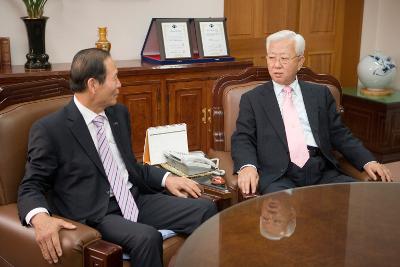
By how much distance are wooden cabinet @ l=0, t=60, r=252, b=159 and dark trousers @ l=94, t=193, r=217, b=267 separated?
1586mm

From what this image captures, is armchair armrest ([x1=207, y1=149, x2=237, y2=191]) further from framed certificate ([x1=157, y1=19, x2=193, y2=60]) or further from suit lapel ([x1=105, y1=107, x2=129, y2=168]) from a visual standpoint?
framed certificate ([x1=157, y1=19, x2=193, y2=60])

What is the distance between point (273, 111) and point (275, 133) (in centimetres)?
12

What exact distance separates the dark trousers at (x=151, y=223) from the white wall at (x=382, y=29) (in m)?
3.72

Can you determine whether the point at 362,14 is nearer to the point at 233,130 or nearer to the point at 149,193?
the point at 233,130

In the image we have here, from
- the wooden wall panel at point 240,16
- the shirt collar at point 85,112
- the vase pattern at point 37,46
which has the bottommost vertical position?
the shirt collar at point 85,112

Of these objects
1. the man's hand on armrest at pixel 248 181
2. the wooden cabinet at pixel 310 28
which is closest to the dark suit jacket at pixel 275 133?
the man's hand on armrest at pixel 248 181

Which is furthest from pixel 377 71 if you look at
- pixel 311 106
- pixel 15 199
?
pixel 15 199

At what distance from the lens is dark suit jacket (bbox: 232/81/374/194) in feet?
8.48

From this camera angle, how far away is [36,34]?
3.53m

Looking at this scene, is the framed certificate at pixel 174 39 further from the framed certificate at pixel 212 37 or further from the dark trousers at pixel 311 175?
the dark trousers at pixel 311 175

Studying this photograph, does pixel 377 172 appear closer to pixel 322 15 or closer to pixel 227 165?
pixel 227 165

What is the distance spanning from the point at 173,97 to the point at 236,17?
3.79ft

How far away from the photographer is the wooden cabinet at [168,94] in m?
3.81

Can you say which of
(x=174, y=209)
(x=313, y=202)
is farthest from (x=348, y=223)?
(x=174, y=209)
